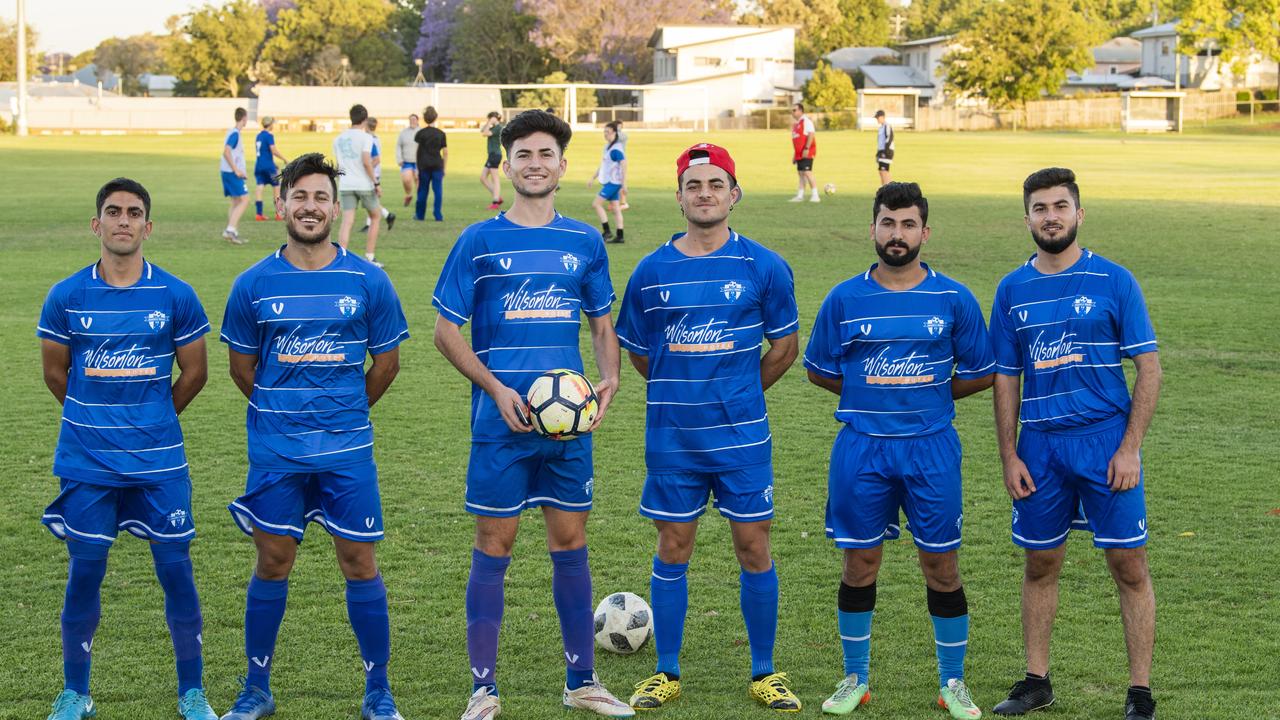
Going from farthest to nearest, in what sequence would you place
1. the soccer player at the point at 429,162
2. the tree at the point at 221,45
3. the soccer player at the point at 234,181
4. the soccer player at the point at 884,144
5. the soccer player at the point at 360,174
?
the tree at the point at 221,45
the soccer player at the point at 884,144
the soccer player at the point at 429,162
the soccer player at the point at 234,181
the soccer player at the point at 360,174

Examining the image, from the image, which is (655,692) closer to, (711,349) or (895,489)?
(895,489)

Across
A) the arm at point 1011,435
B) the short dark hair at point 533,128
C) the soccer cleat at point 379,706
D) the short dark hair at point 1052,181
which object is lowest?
the soccer cleat at point 379,706

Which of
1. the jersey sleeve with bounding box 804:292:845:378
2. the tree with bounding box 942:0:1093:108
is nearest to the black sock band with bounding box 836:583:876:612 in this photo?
the jersey sleeve with bounding box 804:292:845:378

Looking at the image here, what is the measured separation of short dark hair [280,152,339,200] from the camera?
4.88 m

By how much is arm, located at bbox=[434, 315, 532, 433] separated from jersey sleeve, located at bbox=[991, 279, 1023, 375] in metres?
1.83

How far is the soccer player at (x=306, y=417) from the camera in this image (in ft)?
15.9

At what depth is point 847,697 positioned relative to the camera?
5105 millimetres

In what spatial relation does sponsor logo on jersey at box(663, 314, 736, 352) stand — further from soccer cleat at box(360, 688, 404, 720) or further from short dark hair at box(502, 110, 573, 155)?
soccer cleat at box(360, 688, 404, 720)

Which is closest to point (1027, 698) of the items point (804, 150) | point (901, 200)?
point (901, 200)

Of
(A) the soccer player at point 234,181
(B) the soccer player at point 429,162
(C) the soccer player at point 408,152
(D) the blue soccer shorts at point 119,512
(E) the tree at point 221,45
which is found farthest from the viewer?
(E) the tree at point 221,45

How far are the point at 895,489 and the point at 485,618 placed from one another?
65.1 inches

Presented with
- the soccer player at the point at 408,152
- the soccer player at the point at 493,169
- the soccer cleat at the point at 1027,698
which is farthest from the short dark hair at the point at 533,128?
the soccer player at the point at 493,169

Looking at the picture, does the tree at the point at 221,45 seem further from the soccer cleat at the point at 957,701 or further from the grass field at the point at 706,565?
the soccer cleat at the point at 957,701

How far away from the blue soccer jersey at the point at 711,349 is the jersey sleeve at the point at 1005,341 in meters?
0.78
